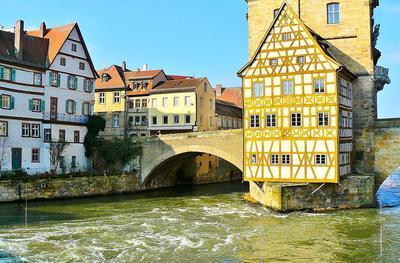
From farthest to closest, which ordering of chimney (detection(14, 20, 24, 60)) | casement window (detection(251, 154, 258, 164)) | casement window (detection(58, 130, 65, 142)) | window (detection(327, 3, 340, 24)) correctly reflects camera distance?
casement window (detection(58, 130, 65, 142)) < chimney (detection(14, 20, 24, 60)) < window (detection(327, 3, 340, 24)) < casement window (detection(251, 154, 258, 164))

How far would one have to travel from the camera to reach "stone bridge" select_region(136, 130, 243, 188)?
34000mm

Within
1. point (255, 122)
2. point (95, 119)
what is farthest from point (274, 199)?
point (95, 119)

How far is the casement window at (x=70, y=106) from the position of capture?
38812mm

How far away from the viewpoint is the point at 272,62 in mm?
29062

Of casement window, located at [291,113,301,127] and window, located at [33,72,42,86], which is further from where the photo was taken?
window, located at [33,72,42,86]

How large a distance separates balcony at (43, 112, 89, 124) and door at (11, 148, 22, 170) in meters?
3.62

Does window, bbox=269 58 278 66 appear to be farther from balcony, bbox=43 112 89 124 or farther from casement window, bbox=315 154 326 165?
balcony, bbox=43 112 89 124

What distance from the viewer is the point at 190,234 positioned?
21.2m

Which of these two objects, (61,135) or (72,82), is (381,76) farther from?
(61,135)

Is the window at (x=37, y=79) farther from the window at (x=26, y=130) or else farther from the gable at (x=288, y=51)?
the gable at (x=288, y=51)

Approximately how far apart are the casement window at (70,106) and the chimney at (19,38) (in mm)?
5457

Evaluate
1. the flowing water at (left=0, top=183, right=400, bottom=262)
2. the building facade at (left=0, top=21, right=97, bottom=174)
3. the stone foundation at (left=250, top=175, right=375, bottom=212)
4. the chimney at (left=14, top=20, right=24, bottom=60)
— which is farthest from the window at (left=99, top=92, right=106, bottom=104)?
the stone foundation at (left=250, top=175, right=375, bottom=212)

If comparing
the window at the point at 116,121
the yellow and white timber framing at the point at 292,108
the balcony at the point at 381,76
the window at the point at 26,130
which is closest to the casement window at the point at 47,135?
the window at the point at 26,130

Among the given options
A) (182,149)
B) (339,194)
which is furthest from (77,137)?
(339,194)
